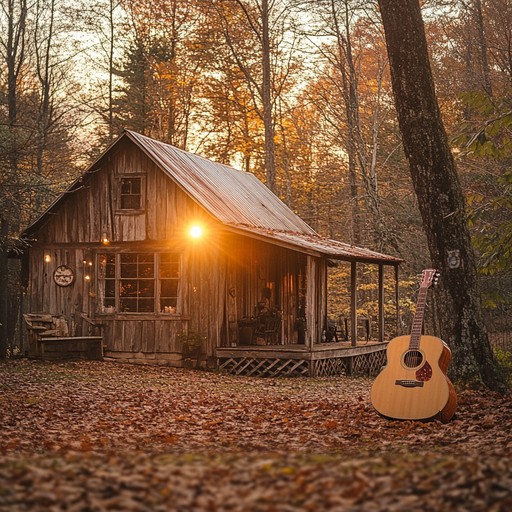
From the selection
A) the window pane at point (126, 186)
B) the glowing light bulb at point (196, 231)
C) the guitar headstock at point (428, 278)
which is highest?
the window pane at point (126, 186)

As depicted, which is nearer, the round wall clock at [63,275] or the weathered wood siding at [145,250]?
the weathered wood siding at [145,250]

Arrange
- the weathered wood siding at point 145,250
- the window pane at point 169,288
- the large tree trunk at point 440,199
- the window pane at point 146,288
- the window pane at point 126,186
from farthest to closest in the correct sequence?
1. the window pane at point 126,186
2. the window pane at point 146,288
3. the window pane at point 169,288
4. the weathered wood siding at point 145,250
5. the large tree trunk at point 440,199

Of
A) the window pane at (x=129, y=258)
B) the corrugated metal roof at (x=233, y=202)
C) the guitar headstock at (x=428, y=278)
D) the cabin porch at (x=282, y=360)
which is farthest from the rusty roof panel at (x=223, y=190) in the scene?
the guitar headstock at (x=428, y=278)

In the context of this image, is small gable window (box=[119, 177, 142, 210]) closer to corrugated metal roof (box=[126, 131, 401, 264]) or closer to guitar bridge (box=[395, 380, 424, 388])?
corrugated metal roof (box=[126, 131, 401, 264])

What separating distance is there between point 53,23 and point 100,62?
5.77m

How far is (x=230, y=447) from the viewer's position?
7895 millimetres

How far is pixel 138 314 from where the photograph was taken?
1855 centimetres

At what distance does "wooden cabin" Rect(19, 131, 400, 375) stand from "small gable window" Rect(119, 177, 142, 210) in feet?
0.08

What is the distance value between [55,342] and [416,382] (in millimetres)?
11002

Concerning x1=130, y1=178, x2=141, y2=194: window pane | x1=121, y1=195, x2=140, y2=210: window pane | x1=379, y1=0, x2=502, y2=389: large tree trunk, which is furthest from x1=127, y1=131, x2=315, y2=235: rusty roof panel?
x1=379, y1=0, x2=502, y2=389: large tree trunk

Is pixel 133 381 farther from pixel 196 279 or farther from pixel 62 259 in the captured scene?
pixel 62 259

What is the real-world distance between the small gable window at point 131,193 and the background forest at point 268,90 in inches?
145

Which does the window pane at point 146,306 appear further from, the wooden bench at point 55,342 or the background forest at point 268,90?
the background forest at point 268,90

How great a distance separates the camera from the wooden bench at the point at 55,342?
59.0 feet
